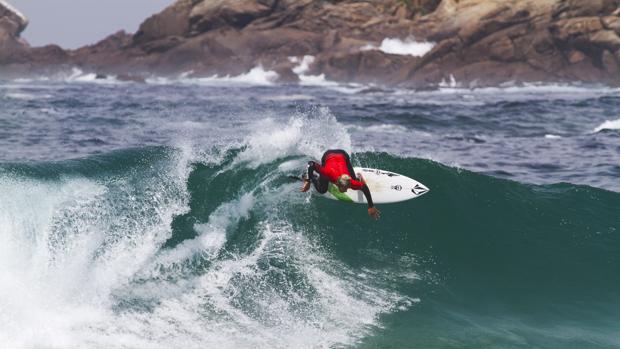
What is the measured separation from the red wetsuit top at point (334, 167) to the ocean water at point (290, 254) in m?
1.31

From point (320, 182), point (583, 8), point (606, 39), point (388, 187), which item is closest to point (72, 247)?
point (320, 182)

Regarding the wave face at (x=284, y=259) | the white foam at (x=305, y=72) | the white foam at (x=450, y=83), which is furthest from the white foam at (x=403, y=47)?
the wave face at (x=284, y=259)

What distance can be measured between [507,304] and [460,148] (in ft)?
40.9

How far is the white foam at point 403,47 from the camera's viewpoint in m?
81.7

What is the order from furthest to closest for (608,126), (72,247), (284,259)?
(608,126) → (284,259) → (72,247)

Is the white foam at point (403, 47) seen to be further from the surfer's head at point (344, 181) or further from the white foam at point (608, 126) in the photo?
the surfer's head at point (344, 181)

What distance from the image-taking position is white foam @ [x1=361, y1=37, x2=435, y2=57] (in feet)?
268

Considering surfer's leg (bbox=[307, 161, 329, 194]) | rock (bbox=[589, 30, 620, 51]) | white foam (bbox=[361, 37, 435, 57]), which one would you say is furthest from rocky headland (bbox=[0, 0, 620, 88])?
surfer's leg (bbox=[307, 161, 329, 194])

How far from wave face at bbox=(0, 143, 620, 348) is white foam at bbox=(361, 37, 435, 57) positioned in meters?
67.0

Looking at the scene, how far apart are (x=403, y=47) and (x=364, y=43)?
5.68 m

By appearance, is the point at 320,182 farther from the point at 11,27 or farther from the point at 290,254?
the point at 11,27

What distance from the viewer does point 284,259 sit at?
38.3ft

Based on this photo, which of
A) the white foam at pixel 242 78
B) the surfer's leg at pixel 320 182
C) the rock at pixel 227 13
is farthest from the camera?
the rock at pixel 227 13

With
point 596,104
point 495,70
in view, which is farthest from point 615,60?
point 596,104
